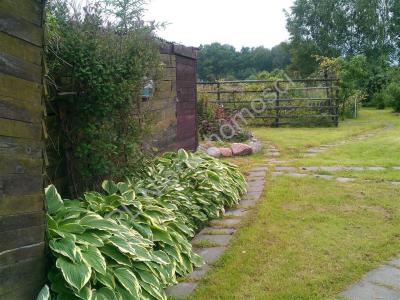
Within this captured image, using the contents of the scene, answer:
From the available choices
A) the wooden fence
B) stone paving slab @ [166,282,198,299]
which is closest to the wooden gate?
stone paving slab @ [166,282,198,299]

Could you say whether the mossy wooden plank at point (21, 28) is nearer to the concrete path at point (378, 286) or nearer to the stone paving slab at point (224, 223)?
the concrete path at point (378, 286)

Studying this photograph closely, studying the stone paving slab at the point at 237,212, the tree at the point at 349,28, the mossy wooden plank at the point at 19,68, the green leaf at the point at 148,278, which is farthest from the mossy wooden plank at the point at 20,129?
the tree at the point at 349,28

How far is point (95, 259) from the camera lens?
2.41 m

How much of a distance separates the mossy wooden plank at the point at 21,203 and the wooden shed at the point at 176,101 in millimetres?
2521

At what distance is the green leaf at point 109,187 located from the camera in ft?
11.9

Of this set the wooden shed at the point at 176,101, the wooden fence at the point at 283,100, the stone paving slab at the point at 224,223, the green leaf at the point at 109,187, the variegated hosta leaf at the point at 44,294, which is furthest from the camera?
the wooden fence at the point at 283,100

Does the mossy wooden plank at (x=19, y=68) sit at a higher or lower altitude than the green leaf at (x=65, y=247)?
higher

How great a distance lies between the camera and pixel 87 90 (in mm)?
3385

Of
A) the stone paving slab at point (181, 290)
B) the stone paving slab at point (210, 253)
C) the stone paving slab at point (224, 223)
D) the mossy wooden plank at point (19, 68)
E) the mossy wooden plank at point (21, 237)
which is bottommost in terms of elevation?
the stone paving slab at point (181, 290)

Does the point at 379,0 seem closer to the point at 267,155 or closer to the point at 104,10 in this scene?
the point at 267,155

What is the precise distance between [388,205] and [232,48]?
23846 millimetres

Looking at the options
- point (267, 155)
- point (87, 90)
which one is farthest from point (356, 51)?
point (87, 90)

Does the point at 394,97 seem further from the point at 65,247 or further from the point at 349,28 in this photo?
the point at 65,247

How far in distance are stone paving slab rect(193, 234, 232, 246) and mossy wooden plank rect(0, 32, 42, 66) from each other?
2.15 metres
